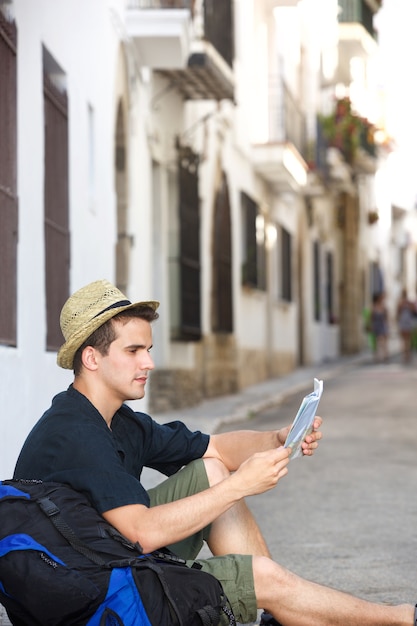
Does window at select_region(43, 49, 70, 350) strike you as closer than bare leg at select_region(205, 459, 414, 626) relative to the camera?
No

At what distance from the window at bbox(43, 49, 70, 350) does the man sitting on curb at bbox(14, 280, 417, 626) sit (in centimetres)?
462

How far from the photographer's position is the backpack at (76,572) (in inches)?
152

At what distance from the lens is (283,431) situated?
5.01m

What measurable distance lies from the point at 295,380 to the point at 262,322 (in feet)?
4.08

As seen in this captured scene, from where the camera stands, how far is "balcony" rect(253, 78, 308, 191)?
77.3 feet

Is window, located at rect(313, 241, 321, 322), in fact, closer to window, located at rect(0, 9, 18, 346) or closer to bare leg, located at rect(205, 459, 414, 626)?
window, located at rect(0, 9, 18, 346)

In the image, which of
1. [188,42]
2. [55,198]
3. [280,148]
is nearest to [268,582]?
[55,198]

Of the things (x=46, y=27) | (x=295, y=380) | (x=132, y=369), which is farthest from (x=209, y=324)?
(x=132, y=369)

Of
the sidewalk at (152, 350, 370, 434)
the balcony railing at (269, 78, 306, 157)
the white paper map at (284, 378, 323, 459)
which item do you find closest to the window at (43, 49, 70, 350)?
the sidewalk at (152, 350, 370, 434)

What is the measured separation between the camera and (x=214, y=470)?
15.9 feet

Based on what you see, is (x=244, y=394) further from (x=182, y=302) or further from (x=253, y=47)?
(x=253, y=47)

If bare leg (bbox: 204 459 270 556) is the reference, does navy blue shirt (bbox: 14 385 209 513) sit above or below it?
above

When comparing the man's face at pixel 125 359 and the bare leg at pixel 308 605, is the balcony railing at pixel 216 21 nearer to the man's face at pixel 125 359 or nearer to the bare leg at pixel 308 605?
the man's face at pixel 125 359

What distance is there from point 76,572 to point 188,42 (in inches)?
450
